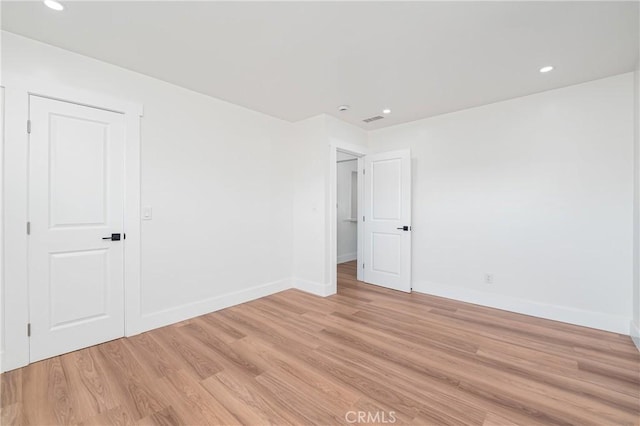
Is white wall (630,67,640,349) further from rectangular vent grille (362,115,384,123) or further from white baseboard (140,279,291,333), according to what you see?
white baseboard (140,279,291,333)

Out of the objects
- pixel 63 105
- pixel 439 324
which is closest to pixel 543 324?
pixel 439 324

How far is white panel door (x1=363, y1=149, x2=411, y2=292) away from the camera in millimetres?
4129

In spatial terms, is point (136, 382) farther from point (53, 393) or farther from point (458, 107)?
point (458, 107)

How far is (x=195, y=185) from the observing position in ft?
10.4

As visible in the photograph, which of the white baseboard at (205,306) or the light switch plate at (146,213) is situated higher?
the light switch plate at (146,213)

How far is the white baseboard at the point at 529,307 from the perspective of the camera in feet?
9.20

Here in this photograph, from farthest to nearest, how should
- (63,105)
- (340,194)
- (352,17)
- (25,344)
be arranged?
(340,194) → (63,105) → (25,344) → (352,17)

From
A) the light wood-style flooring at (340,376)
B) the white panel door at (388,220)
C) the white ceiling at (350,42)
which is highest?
the white ceiling at (350,42)

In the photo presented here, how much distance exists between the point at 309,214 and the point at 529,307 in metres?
3.04

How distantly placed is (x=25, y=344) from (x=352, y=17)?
3.60 m

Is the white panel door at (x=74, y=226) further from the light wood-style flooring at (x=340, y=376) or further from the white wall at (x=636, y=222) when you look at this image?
the white wall at (x=636, y=222)

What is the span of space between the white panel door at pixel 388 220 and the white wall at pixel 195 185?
1.47 meters

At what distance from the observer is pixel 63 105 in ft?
7.70

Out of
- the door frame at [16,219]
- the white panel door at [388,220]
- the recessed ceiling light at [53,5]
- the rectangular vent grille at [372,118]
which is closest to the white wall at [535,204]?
the white panel door at [388,220]
